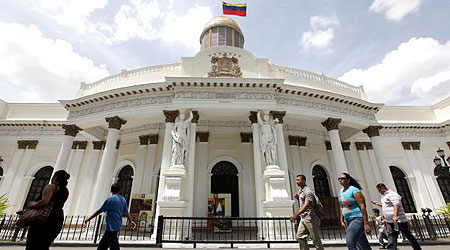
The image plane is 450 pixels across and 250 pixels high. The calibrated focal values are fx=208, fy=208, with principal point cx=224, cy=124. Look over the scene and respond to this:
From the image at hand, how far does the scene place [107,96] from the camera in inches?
435

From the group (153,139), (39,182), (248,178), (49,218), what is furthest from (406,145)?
(39,182)

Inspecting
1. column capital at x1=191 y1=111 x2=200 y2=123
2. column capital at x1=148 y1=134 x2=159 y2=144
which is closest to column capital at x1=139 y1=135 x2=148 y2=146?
column capital at x1=148 y1=134 x2=159 y2=144

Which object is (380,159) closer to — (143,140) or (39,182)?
(143,140)

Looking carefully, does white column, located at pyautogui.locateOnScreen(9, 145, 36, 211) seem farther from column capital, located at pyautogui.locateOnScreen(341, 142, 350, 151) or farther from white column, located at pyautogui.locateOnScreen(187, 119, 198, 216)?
column capital, located at pyautogui.locateOnScreen(341, 142, 350, 151)

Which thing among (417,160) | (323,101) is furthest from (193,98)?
(417,160)

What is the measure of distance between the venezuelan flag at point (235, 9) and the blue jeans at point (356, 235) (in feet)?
45.2

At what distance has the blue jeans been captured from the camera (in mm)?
3057

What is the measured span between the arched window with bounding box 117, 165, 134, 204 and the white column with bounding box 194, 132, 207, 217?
174 inches

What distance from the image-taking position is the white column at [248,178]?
11078 mm

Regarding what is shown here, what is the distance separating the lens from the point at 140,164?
1233 cm

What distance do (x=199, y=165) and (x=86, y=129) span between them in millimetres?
7112

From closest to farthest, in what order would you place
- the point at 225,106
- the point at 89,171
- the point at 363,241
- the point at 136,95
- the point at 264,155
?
the point at 363,241 → the point at 264,155 → the point at 225,106 → the point at 136,95 → the point at 89,171

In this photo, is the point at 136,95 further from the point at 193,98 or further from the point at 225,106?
the point at 225,106

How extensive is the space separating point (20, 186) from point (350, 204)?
1881cm
